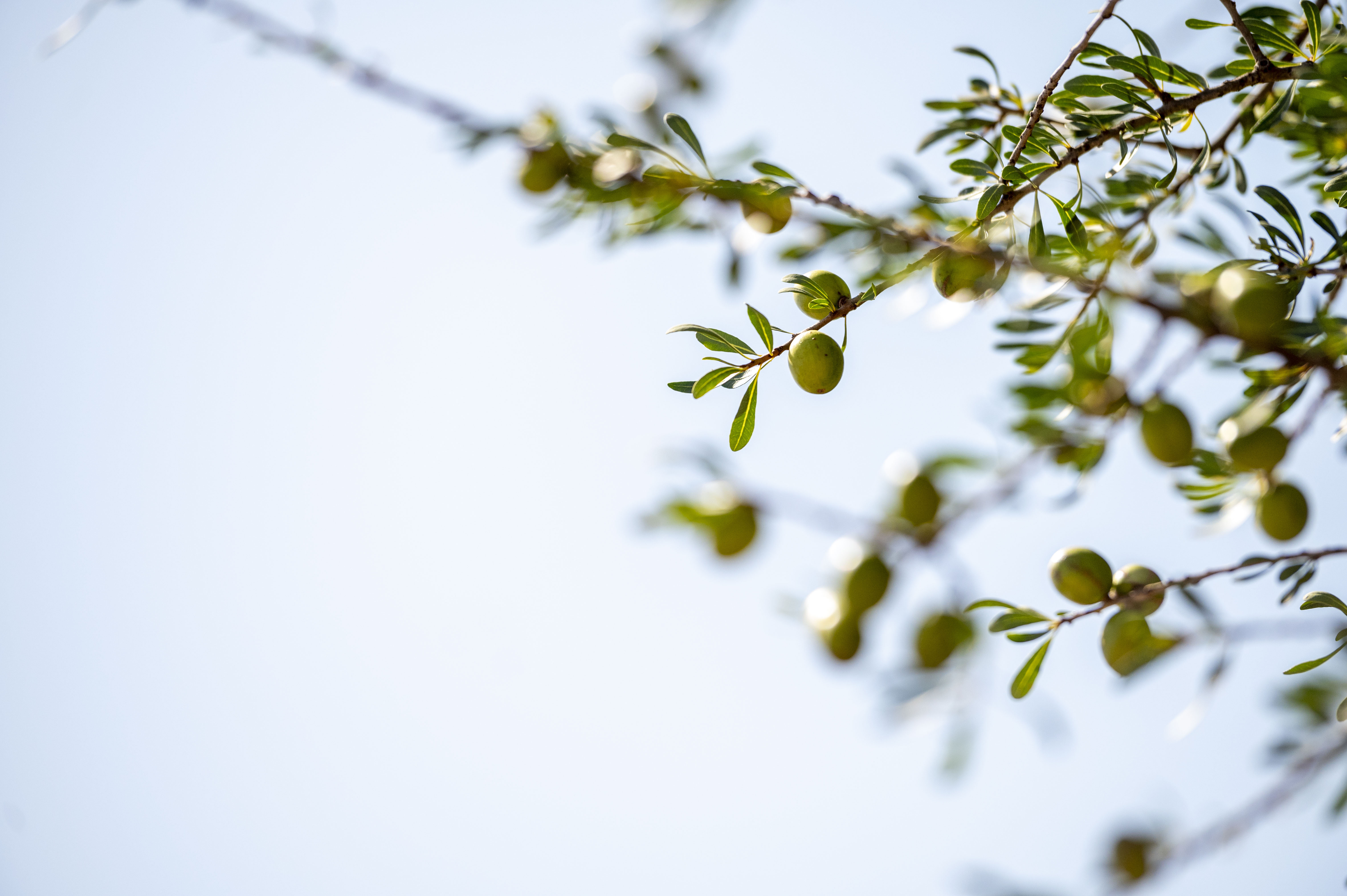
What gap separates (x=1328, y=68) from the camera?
3.35 feet

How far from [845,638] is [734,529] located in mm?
151

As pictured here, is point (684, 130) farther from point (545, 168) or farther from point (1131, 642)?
point (1131, 642)

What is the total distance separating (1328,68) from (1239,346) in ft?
1.96

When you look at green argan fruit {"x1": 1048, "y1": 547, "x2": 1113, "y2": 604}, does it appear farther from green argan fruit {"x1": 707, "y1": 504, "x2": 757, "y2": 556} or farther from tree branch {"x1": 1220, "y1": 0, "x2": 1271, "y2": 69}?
tree branch {"x1": 1220, "y1": 0, "x2": 1271, "y2": 69}

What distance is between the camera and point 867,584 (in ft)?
2.03

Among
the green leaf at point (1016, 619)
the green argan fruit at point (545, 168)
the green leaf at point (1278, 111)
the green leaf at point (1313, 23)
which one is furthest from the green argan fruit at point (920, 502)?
the green argan fruit at point (545, 168)

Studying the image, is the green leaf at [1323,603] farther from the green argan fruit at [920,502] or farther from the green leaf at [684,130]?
the green leaf at [684,130]

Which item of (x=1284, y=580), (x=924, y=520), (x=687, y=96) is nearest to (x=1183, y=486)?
(x=1284, y=580)

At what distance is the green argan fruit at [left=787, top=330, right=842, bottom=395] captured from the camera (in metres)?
1.01

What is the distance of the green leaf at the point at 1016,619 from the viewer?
3.20 ft

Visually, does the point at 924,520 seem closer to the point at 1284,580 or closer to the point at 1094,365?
the point at 1094,365

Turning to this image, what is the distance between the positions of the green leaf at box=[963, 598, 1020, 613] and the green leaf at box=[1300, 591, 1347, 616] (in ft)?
1.47

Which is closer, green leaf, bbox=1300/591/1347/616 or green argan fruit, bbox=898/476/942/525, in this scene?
green argan fruit, bbox=898/476/942/525

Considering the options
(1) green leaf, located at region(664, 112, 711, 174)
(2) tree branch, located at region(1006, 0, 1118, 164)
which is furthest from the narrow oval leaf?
(2) tree branch, located at region(1006, 0, 1118, 164)
